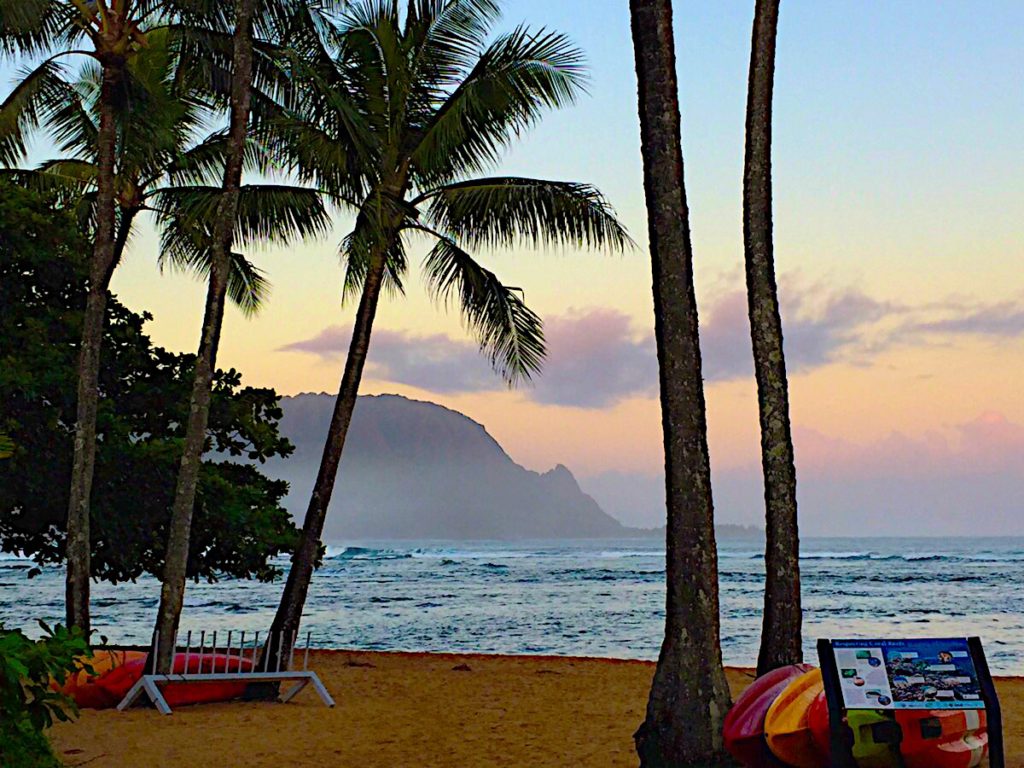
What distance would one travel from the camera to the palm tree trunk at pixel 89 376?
39.5 feet

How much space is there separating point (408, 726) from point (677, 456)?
13.0ft

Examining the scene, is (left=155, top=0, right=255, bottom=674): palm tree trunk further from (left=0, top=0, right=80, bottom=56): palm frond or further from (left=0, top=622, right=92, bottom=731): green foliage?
(left=0, top=622, right=92, bottom=731): green foliage

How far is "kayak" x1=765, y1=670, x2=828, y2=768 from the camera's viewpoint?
7.11 meters

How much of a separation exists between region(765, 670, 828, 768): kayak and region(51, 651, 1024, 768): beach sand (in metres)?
1.48

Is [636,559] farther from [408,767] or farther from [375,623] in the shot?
[408,767]

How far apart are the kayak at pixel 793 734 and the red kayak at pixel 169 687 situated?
545 cm

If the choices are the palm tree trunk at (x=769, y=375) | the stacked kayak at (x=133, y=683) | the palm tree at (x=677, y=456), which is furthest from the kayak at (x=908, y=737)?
the stacked kayak at (x=133, y=683)

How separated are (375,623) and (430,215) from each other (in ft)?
65.8

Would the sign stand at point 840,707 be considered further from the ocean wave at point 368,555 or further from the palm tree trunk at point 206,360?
the ocean wave at point 368,555

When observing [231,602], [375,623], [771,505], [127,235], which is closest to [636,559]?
[231,602]

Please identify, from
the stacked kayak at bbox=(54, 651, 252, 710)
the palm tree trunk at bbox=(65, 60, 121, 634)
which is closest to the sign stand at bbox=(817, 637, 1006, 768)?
the stacked kayak at bbox=(54, 651, 252, 710)

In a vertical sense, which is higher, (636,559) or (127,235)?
(127,235)

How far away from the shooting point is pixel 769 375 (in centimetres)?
907

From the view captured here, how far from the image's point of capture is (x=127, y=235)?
1653 cm
